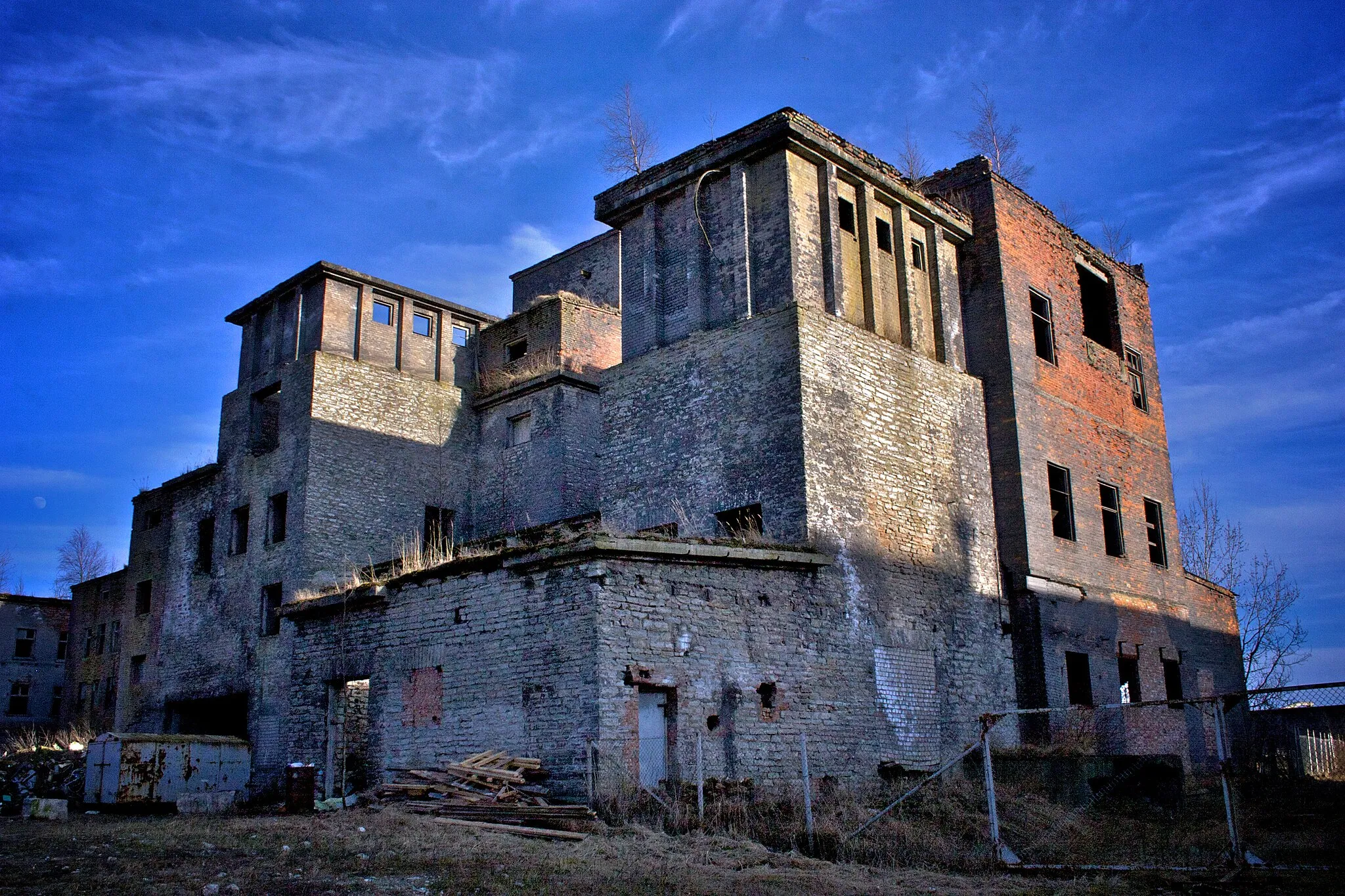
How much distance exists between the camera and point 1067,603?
20438 mm

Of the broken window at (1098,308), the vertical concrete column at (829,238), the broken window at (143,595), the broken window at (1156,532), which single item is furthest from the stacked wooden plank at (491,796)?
the broken window at (143,595)

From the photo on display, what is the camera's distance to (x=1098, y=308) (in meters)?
25.8

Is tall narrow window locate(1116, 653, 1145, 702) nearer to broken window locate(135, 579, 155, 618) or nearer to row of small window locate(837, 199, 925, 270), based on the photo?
row of small window locate(837, 199, 925, 270)

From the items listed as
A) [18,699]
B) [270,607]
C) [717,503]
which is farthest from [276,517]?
[18,699]

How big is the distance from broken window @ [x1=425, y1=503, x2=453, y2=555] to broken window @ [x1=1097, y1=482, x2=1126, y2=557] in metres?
15.3

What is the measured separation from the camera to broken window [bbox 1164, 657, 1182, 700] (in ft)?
76.3

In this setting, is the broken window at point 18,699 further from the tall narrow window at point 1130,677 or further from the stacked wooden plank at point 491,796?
the tall narrow window at point 1130,677

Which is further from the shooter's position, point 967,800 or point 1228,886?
point 967,800

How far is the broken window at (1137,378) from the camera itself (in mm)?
25344

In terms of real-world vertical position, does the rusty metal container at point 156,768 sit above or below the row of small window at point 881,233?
below

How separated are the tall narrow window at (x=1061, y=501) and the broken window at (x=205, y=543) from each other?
68.0 ft

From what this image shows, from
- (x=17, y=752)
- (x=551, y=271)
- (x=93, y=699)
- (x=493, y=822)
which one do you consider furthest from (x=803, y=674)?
(x=93, y=699)

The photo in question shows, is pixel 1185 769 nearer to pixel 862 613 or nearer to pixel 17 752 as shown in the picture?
pixel 862 613

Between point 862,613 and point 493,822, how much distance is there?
272 inches
